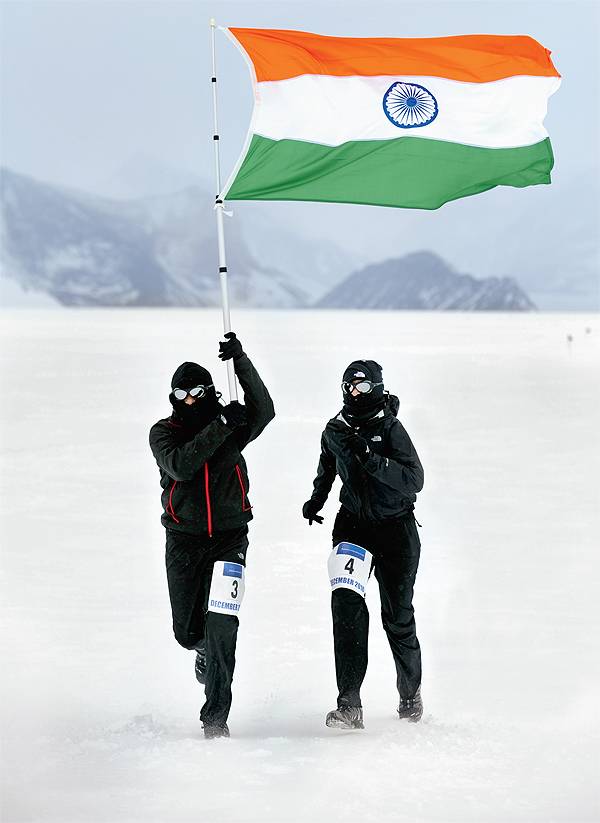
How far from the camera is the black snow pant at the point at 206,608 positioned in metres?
5.05

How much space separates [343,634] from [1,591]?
3266mm

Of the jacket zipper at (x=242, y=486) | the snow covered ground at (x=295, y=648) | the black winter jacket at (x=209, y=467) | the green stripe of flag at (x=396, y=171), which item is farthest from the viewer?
the green stripe of flag at (x=396, y=171)

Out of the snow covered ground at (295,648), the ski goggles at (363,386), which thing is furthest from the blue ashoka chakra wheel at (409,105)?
the snow covered ground at (295,648)

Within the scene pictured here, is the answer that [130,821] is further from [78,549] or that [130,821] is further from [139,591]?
[78,549]

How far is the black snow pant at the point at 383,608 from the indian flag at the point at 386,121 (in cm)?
195

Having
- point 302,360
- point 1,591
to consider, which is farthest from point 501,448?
point 302,360

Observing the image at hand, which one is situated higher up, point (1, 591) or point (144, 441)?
point (144, 441)

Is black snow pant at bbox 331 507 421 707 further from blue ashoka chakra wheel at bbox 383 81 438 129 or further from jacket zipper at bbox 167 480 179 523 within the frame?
blue ashoka chakra wheel at bbox 383 81 438 129

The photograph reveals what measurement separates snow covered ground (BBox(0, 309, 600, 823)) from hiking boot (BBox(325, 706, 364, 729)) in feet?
0.16

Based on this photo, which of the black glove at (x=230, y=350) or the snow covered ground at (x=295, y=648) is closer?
the snow covered ground at (x=295, y=648)

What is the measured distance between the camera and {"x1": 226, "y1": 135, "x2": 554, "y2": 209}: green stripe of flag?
253 inches

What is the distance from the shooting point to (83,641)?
677 cm

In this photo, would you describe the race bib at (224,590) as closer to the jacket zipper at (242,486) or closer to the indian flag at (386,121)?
the jacket zipper at (242,486)

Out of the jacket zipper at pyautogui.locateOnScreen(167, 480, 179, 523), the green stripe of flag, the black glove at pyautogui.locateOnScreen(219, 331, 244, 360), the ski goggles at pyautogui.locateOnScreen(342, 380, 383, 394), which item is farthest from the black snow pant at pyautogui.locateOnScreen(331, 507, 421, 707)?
the green stripe of flag
